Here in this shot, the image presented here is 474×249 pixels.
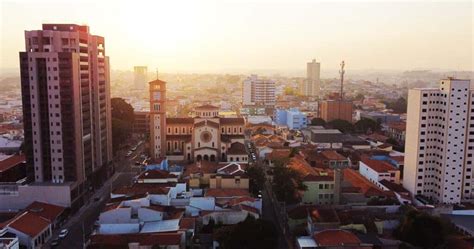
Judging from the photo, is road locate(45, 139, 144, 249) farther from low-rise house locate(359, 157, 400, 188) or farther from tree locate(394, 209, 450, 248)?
low-rise house locate(359, 157, 400, 188)

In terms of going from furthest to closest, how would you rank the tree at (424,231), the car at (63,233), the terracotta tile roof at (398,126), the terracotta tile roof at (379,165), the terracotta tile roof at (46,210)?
the terracotta tile roof at (398,126)
the terracotta tile roof at (379,165)
the terracotta tile roof at (46,210)
the car at (63,233)
the tree at (424,231)

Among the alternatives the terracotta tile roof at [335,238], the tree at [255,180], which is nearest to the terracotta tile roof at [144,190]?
the tree at [255,180]

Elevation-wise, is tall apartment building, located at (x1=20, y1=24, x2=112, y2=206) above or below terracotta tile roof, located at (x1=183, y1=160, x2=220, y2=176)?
above

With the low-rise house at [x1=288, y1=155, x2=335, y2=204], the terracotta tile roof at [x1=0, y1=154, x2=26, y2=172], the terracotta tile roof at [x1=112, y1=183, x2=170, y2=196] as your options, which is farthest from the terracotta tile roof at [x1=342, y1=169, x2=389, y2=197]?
the terracotta tile roof at [x1=0, y1=154, x2=26, y2=172]

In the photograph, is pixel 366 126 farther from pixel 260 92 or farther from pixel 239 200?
pixel 260 92

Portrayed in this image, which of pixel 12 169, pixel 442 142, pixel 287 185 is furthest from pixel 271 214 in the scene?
pixel 12 169

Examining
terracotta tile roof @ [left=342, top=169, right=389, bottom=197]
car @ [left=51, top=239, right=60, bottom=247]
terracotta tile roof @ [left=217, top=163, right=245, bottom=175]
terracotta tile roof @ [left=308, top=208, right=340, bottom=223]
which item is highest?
terracotta tile roof @ [left=217, top=163, right=245, bottom=175]

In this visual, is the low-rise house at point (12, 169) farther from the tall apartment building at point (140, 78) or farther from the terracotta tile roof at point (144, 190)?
the tall apartment building at point (140, 78)
